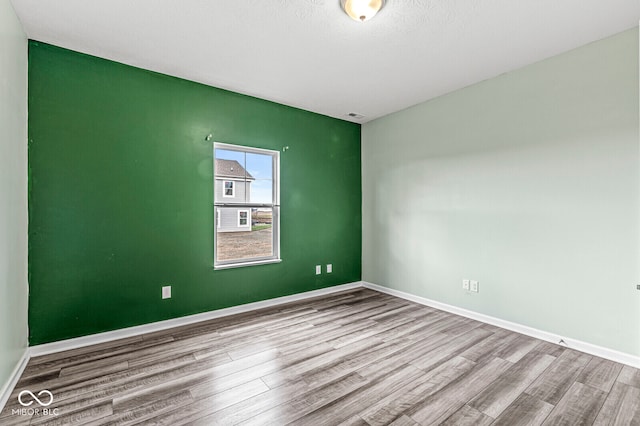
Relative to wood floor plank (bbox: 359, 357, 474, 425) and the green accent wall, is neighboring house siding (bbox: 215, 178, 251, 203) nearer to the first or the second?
the green accent wall

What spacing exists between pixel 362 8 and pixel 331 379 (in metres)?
2.60

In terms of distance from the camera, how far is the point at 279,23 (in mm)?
2322

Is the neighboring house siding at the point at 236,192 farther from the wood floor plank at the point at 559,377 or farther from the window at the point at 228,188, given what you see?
the wood floor plank at the point at 559,377

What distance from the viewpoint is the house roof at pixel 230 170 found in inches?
139

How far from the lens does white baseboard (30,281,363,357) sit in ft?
8.54

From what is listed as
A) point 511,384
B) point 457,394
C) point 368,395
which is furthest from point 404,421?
point 511,384

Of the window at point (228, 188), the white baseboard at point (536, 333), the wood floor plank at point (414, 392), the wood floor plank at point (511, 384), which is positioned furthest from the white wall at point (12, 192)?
the white baseboard at point (536, 333)

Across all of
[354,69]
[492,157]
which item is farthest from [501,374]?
[354,69]

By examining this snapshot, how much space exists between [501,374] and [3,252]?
3505mm

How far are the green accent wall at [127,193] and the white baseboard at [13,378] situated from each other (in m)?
0.18

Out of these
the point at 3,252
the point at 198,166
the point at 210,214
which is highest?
the point at 198,166

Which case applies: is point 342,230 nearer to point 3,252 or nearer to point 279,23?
point 279,23

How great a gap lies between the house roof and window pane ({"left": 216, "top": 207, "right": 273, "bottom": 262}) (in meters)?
0.40

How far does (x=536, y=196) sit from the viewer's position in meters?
2.90
